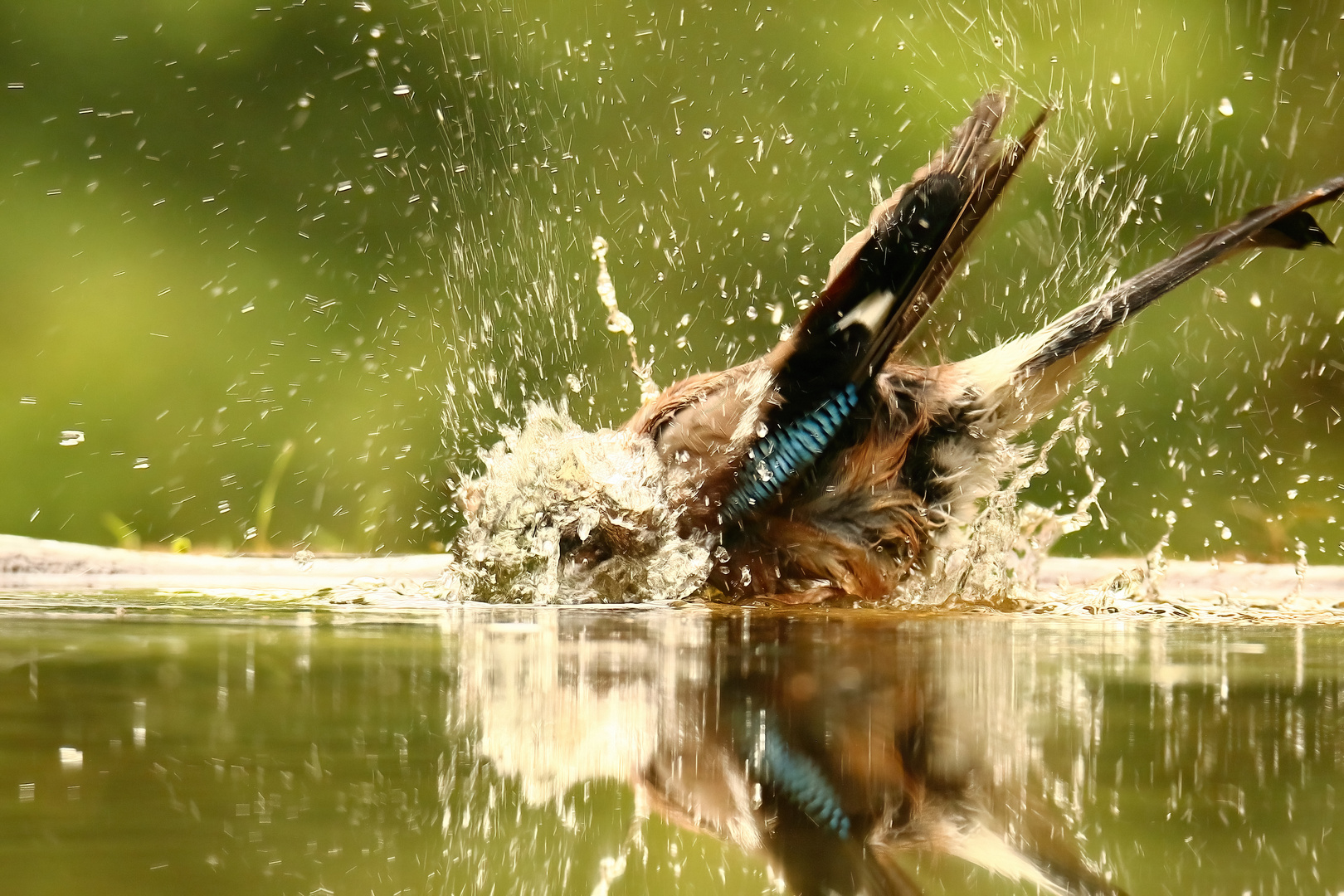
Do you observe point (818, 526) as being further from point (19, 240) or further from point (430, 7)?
point (19, 240)

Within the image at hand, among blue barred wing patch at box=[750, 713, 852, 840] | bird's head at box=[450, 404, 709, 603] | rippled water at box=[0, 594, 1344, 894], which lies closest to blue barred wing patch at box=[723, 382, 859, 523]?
bird's head at box=[450, 404, 709, 603]

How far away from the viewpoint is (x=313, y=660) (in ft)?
5.85

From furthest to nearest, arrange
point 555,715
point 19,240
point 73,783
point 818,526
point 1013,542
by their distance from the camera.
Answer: point 19,240, point 1013,542, point 818,526, point 555,715, point 73,783

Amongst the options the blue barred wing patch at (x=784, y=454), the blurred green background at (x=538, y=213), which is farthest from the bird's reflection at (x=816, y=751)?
the blurred green background at (x=538, y=213)

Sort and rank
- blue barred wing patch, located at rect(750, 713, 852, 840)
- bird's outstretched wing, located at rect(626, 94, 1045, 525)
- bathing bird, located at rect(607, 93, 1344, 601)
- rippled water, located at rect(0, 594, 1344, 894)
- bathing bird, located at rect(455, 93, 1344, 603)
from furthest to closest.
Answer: bathing bird, located at rect(455, 93, 1344, 603), bathing bird, located at rect(607, 93, 1344, 601), bird's outstretched wing, located at rect(626, 94, 1045, 525), blue barred wing patch, located at rect(750, 713, 852, 840), rippled water, located at rect(0, 594, 1344, 894)

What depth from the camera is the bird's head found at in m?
3.10

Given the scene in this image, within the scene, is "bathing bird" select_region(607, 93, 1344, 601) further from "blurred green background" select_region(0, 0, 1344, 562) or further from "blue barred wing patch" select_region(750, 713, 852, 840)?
"blurred green background" select_region(0, 0, 1344, 562)

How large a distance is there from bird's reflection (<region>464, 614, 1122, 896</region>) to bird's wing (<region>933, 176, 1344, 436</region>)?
137 cm

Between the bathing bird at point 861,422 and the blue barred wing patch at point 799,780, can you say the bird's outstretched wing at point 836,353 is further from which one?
the blue barred wing patch at point 799,780

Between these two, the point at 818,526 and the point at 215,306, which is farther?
the point at 215,306

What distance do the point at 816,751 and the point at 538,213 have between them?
5.90 meters

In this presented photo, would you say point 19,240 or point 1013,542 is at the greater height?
point 19,240

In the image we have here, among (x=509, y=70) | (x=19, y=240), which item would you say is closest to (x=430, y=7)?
(x=509, y=70)

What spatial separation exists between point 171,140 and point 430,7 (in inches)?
53.4
